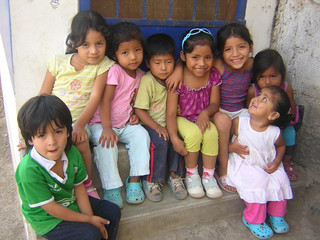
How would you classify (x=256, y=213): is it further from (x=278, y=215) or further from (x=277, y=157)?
(x=277, y=157)

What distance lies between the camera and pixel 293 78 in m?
3.11

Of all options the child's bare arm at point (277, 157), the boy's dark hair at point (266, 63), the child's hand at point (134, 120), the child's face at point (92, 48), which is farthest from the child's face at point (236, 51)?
the child's face at point (92, 48)

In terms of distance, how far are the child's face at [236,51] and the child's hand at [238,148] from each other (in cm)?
64

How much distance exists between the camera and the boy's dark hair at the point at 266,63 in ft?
8.98

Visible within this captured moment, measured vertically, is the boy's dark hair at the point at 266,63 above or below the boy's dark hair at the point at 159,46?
below

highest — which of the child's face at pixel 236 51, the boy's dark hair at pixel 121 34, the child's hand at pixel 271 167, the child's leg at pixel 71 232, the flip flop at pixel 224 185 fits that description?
the boy's dark hair at pixel 121 34

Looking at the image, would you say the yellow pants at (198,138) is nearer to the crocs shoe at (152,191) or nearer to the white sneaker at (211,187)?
the white sneaker at (211,187)

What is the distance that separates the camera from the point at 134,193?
2424 mm

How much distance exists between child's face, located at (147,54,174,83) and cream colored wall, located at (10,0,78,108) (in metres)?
0.71

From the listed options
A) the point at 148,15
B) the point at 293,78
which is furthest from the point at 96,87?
the point at 293,78

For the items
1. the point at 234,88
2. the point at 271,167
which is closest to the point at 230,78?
the point at 234,88

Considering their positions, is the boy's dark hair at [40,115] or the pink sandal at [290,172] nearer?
the boy's dark hair at [40,115]

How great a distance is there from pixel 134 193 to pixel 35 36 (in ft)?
4.52

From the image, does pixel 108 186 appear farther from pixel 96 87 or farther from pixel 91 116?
pixel 96 87
